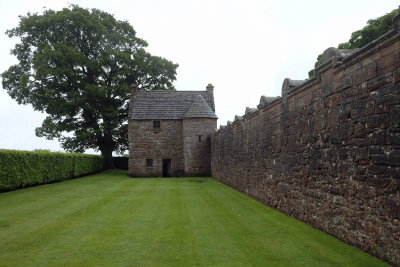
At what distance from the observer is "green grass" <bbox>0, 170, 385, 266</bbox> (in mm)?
5109

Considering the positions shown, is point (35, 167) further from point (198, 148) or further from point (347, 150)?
point (347, 150)

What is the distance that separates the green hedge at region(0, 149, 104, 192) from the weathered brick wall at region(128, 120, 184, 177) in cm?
413

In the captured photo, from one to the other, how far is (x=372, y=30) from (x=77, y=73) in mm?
23765

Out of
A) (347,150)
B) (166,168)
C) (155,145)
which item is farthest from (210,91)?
(347,150)

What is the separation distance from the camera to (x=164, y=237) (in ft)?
21.3

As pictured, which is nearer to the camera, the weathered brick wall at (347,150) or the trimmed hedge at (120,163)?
the weathered brick wall at (347,150)

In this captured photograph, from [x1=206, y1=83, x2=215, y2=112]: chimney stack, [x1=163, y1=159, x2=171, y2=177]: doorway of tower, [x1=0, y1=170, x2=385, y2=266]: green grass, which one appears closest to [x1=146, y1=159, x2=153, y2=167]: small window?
[x1=163, y1=159, x2=171, y2=177]: doorway of tower

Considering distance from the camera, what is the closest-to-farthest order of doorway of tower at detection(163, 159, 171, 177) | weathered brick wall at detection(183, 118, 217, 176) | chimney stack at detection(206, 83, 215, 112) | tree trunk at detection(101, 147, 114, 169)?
weathered brick wall at detection(183, 118, 217, 176) → doorway of tower at detection(163, 159, 171, 177) → chimney stack at detection(206, 83, 215, 112) → tree trunk at detection(101, 147, 114, 169)

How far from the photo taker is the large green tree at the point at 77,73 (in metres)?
27.1

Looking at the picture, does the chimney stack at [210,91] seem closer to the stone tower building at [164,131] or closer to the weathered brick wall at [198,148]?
the stone tower building at [164,131]

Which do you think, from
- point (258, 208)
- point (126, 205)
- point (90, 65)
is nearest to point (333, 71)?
point (258, 208)

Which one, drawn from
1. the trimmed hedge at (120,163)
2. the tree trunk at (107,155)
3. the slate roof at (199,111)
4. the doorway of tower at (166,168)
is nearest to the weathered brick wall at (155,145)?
the doorway of tower at (166,168)

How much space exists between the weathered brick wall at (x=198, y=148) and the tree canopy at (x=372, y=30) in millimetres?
12804

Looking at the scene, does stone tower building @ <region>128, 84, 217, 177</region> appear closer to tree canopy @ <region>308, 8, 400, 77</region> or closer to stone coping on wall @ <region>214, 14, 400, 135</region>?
tree canopy @ <region>308, 8, 400, 77</region>
